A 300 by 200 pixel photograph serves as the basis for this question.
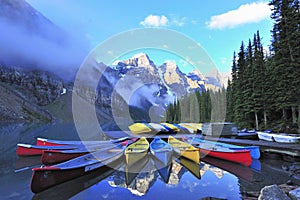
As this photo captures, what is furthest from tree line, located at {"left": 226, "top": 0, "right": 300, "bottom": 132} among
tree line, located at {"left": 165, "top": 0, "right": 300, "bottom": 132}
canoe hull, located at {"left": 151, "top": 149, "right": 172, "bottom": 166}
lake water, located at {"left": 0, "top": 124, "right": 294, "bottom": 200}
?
canoe hull, located at {"left": 151, "top": 149, "right": 172, "bottom": 166}

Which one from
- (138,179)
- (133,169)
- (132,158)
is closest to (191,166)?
(133,169)

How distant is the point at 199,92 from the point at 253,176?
52.2 metres

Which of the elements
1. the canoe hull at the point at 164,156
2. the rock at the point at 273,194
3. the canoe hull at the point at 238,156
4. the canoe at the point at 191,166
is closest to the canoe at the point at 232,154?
the canoe hull at the point at 238,156

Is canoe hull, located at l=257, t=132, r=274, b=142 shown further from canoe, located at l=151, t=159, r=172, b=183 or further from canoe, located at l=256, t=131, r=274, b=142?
canoe, located at l=151, t=159, r=172, b=183

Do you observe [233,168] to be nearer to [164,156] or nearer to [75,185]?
[164,156]

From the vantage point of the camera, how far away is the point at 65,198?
8.54m

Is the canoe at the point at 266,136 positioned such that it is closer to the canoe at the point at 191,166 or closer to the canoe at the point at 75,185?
the canoe at the point at 191,166

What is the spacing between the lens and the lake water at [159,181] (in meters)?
8.98

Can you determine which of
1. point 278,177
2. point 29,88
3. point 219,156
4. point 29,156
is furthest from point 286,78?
point 29,88

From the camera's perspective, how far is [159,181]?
1076 cm

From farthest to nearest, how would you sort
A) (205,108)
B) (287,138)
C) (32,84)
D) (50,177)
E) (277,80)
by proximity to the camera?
1. (32,84)
2. (205,108)
3. (277,80)
4. (287,138)
5. (50,177)

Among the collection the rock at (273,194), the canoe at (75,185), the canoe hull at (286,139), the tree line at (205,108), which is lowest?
the canoe at (75,185)

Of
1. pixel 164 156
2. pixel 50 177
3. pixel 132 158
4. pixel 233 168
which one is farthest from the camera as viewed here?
pixel 233 168

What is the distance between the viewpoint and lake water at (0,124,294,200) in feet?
29.5
